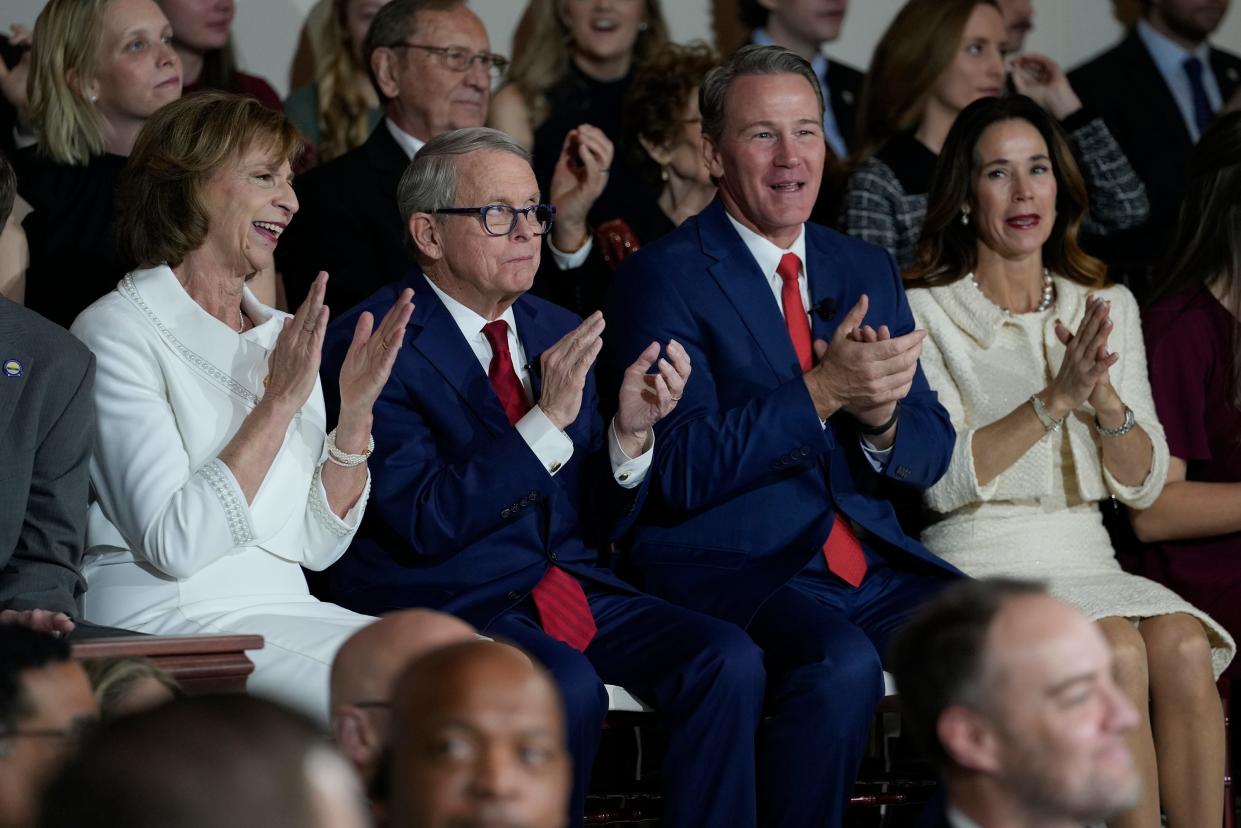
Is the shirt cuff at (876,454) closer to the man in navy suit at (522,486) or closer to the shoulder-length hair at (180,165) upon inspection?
the man in navy suit at (522,486)

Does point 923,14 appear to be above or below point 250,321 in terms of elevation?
above

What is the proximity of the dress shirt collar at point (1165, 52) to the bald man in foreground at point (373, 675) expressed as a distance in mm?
4140

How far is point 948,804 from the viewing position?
2.13 meters

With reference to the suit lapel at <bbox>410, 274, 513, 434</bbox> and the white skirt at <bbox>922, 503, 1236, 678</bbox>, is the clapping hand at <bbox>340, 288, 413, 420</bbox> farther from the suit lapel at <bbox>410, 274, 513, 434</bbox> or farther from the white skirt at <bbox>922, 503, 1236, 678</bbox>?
the white skirt at <bbox>922, 503, 1236, 678</bbox>

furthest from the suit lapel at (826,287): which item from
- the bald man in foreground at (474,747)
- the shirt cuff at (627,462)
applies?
the bald man in foreground at (474,747)

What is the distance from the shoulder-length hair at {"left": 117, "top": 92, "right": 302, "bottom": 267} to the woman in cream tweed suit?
1526 mm

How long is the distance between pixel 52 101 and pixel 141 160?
2.41 feet

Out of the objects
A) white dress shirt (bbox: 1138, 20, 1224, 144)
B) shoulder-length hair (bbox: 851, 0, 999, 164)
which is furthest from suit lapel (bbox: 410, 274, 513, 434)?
white dress shirt (bbox: 1138, 20, 1224, 144)

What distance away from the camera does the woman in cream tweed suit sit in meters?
3.56

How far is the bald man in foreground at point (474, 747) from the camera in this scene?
1.68 m

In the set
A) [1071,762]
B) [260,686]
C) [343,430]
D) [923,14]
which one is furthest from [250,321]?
[923,14]

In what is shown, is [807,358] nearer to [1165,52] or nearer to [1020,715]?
[1020,715]

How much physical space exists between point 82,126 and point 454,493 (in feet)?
4.35

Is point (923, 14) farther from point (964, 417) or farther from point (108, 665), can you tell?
point (108, 665)
